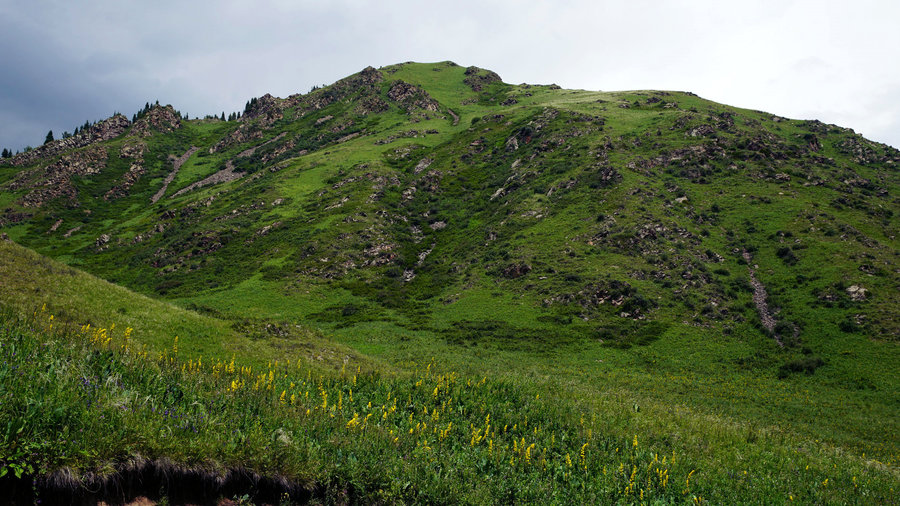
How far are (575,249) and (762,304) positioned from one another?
→ 2765 cm

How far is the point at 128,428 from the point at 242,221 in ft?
355

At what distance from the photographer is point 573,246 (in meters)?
72.0

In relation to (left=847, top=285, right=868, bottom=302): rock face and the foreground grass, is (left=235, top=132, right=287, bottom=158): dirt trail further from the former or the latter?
(left=847, top=285, right=868, bottom=302): rock face

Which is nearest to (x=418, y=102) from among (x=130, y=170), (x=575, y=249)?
(x=130, y=170)

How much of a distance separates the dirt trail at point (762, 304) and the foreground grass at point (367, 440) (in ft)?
143

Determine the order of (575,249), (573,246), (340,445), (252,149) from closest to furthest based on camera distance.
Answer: (340,445)
(575,249)
(573,246)
(252,149)

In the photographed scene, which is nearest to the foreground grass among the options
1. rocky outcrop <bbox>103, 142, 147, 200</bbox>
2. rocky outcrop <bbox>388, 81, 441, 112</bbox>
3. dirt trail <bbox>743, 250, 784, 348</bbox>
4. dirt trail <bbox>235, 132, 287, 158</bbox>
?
dirt trail <bbox>743, 250, 784, 348</bbox>

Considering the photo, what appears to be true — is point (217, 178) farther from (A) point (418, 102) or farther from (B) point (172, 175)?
(A) point (418, 102)

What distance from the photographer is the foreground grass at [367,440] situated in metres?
4.80

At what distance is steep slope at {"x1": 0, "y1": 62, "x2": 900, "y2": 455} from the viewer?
43844mm

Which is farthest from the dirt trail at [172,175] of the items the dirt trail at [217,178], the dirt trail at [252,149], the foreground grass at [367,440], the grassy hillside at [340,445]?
the grassy hillside at [340,445]

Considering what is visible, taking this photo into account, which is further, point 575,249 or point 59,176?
point 59,176

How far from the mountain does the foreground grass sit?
8236 millimetres

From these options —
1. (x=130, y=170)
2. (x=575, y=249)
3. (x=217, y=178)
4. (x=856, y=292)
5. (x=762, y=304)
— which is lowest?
(x=762, y=304)
